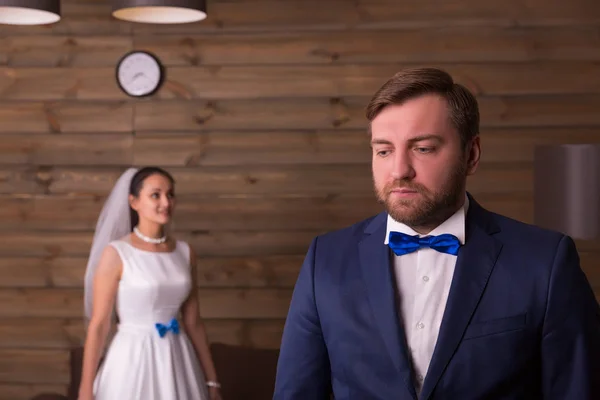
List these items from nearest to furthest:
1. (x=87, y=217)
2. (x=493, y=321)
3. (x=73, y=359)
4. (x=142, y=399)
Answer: (x=493, y=321) < (x=142, y=399) < (x=73, y=359) < (x=87, y=217)

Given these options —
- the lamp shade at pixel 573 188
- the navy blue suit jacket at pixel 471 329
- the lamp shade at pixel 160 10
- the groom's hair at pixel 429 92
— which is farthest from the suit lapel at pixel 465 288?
the lamp shade at pixel 573 188

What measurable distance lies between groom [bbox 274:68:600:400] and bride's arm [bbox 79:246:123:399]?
2.41m

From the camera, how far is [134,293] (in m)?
3.94

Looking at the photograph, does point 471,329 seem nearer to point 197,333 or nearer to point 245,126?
point 197,333

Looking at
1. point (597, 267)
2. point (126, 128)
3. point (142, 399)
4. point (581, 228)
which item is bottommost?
point (142, 399)

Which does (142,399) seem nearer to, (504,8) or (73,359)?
(73,359)

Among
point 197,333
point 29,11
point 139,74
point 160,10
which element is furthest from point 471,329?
point 139,74

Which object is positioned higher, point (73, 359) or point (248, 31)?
point (248, 31)

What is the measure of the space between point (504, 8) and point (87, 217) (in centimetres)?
250

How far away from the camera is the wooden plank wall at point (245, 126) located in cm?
466

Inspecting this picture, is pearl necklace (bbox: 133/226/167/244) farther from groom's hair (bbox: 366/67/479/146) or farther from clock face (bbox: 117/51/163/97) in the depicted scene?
groom's hair (bbox: 366/67/479/146)

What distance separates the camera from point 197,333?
410 centimetres

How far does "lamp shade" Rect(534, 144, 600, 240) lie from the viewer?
3938 mm

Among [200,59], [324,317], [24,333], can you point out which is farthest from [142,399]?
[324,317]
